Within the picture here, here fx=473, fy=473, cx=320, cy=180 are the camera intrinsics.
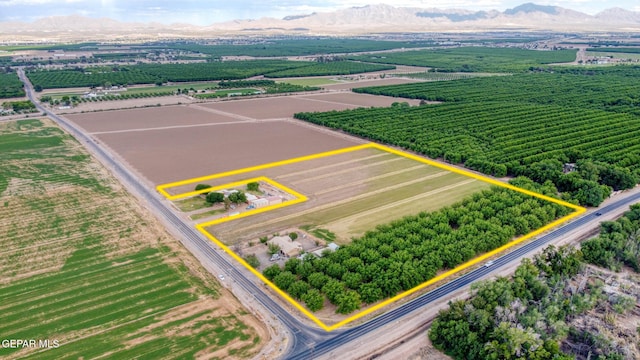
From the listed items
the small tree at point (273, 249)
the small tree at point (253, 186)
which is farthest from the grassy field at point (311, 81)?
the small tree at point (273, 249)

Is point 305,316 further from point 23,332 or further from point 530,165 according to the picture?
point 530,165

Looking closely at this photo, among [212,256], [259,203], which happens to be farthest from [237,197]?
[212,256]

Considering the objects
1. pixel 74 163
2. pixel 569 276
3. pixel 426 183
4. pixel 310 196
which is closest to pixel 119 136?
pixel 74 163

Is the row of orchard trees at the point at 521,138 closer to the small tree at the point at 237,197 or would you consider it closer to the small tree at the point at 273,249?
the small tree at the point at 237,197

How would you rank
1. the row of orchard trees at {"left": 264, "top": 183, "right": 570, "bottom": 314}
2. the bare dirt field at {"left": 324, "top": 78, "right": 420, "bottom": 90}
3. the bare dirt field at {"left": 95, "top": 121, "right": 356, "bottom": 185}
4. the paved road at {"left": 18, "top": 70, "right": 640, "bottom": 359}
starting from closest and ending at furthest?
the paved road at {"left": 18, "top": 70, "right": 640, "bottom": 359} → the row of orchard trees at {"left": 264, "top": 183, "right": 570, "bottom": 314} → the bare dirt field at {"left": 95, "top": 121, "right": 356, "bottom": 185} → the bare dirt field at {"left": 324, "top": 78, "right": 420, "bottom": 90}

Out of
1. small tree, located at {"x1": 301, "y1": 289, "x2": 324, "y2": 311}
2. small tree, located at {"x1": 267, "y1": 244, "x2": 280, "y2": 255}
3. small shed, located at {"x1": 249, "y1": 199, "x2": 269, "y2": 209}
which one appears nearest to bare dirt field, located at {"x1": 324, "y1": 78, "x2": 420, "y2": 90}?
small shed, located at {"x1": 249, "y1": 199, "x2": 269, "y2": 209}

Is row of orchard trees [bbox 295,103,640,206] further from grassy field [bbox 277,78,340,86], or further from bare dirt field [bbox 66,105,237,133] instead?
grassy field [bbox 277,78,340,86]
